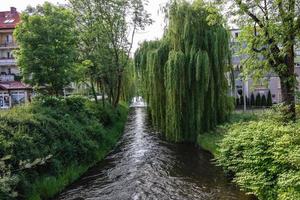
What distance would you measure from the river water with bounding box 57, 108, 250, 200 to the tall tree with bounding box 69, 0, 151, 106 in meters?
10.4

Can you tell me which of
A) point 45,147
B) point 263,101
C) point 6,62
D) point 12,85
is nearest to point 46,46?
point 45,147

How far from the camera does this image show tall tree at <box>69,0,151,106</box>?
24984 mm

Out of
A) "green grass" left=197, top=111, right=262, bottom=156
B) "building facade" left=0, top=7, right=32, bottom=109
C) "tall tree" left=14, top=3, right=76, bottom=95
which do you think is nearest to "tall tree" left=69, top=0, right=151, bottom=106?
"tall tree" left=14, top=3, right=76, bottom=95

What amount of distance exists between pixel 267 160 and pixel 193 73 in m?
8.87

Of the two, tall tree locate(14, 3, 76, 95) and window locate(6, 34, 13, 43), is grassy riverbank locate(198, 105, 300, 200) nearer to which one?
tall tree locate(14, 3, 76, 95)

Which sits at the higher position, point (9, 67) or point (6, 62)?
point (6, 62)

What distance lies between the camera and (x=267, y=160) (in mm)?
8586

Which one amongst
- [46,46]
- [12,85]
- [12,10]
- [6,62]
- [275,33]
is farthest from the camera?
[12,10]

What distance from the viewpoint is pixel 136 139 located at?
66.0 ft

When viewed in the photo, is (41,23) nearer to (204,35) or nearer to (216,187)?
(204,35)

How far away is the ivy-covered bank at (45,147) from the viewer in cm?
903

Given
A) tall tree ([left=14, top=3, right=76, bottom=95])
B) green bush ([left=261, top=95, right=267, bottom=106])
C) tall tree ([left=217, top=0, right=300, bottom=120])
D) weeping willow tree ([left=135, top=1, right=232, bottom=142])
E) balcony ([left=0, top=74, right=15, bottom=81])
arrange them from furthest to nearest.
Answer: balcony ([left=0, top=74, right=15, bottom=81]) < green bush ([left=261, top=95, right=267, bottom=106]) < weeping willow tree ([left=135, top=1, right=232, bottom=142]) < tall tree ([left=14, top=3, right=76, bottom=95]) < tall tree ([left=217, top=0, right=300, bottom=120])

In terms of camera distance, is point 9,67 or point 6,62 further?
point 9,67

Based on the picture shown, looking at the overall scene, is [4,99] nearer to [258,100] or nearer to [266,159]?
[258,100]
